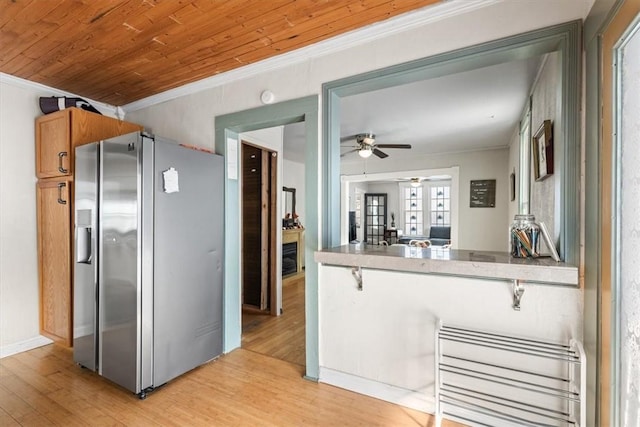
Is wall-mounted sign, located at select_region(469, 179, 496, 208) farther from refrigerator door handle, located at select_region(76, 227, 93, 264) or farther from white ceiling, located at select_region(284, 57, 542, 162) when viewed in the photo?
refrigerator door handle, located at select_region(76, 227, 93, 264)

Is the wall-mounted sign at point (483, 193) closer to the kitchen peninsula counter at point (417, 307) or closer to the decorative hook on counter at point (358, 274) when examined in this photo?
the kitchen peninsula counter at point (417, 307)

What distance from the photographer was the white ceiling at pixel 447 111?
2.66m

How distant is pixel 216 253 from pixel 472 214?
15.8ft

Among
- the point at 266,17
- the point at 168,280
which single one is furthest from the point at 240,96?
the point at 168,280

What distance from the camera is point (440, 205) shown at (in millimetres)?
10055

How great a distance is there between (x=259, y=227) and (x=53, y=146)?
2.03m

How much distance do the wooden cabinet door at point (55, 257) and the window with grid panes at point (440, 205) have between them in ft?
31.9

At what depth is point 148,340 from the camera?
1.93 m

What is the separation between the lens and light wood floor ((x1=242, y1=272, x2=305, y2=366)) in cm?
259

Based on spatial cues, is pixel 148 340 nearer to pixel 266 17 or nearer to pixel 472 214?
pixel 266 17

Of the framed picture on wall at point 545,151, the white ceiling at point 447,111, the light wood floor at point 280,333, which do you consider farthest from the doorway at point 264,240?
the framed picture on wall at point 545,151

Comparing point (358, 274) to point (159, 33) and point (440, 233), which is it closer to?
point (159, 33)

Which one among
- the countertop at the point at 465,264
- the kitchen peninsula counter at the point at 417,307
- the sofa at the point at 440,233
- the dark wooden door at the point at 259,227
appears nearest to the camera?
the countertop at the point at 465,264

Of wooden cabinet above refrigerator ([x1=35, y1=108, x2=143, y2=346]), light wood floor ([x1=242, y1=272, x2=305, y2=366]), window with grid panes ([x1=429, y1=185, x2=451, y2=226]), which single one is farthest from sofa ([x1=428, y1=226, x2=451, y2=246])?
wooden cabinet above refrigerator ([x1=35, y1=108, x2=143, y2=346])
